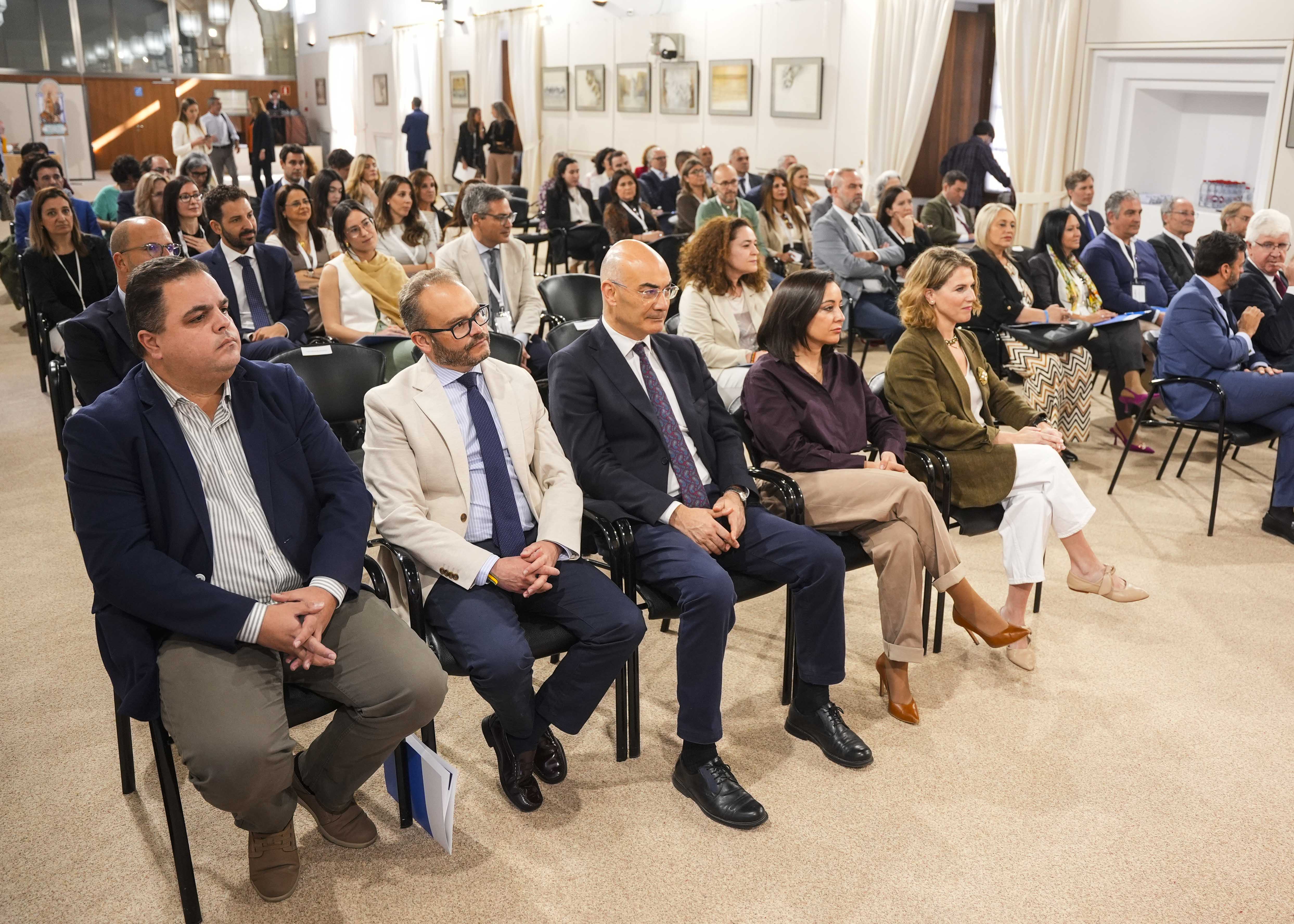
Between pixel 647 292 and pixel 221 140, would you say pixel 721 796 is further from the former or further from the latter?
pixel 221 140

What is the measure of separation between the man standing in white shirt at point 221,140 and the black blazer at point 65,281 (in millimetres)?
11363


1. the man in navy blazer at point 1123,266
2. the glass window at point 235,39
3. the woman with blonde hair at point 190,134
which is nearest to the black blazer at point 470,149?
the woman with blonde hair at point 190,134

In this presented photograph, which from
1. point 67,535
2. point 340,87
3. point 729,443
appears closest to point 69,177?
point 340,87

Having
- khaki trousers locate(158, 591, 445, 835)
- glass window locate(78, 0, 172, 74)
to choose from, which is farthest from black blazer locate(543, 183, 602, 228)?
glass window locate(78, 0, 172, 74)

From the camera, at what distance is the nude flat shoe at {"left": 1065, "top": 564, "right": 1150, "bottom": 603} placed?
356 centimetres

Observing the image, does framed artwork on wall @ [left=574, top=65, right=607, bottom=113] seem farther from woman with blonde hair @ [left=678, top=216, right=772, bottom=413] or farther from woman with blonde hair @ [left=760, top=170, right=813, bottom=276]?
woman with blonde hair @ [left=678, top=216, right=772, bottom=413]

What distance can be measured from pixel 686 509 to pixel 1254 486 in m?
3.47

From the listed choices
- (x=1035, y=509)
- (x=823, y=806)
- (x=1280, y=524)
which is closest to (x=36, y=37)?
(x=1035, y=509)

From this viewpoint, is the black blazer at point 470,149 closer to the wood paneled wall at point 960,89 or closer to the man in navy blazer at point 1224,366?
the wood paneled wall at point 960,89

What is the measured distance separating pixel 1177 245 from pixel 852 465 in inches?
177

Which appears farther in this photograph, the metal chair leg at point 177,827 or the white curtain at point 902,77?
the white curtain at point 902,77

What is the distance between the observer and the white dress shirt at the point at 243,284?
14.9 feet

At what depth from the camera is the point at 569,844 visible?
252cm

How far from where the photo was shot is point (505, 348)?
3830 millimetres
